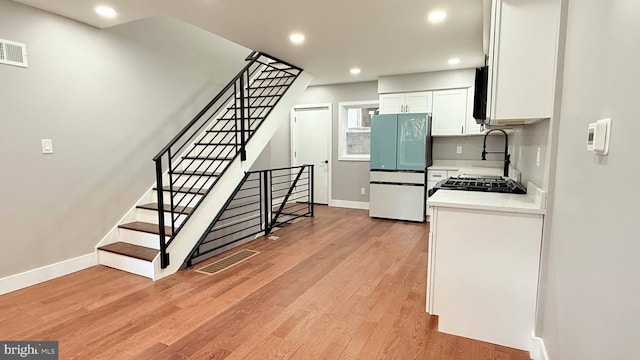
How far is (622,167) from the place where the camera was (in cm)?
93

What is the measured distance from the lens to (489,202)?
2.01 m

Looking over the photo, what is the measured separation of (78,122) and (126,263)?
1470mm

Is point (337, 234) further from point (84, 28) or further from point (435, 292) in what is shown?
point (84, 28)

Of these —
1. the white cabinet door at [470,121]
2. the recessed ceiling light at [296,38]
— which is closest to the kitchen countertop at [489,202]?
the recessed ceiling light at [296,38]

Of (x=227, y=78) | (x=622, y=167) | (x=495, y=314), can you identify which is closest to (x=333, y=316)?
(x=495, y=314)

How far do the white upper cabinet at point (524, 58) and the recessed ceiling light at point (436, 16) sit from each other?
1.01 m

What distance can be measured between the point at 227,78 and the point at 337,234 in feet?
9.55

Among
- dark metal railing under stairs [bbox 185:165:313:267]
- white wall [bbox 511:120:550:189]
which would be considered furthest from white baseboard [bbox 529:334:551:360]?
dark metal railing under stairs [bbox 185:165:313:267]

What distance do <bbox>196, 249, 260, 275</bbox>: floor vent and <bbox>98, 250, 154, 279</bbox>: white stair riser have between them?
455mm

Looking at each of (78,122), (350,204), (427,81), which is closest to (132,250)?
(78,122)

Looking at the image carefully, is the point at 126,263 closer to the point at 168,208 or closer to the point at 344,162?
the point at 168,208

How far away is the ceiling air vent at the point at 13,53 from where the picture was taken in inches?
102

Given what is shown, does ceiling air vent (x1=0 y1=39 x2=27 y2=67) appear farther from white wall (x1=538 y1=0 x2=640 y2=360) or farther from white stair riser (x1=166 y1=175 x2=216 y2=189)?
white wall (x1=538 y1=0 x2=640 y2=360)

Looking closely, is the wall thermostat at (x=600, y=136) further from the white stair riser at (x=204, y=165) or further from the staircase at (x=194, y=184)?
the white stair riser at (x=204, y=165)
